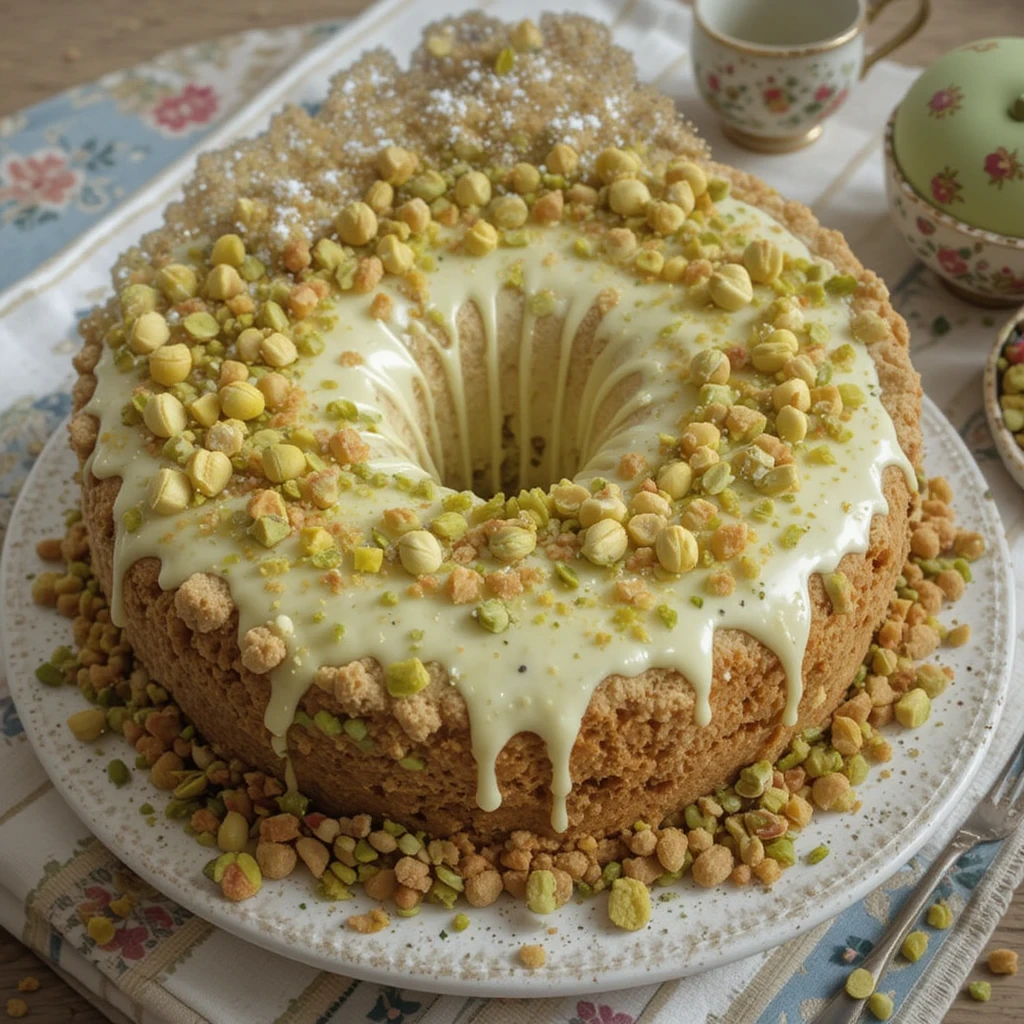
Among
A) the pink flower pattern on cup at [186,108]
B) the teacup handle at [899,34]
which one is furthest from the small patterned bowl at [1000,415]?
the pink flower pattern on cup at [186,108]

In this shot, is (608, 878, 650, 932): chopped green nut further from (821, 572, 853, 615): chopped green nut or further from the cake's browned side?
(821, 572, 853, 615): chopped green nut

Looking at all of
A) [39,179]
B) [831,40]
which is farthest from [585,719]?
[39,179]

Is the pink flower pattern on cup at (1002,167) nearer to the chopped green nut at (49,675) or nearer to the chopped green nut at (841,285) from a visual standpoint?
the chopped green nut at (841,285)

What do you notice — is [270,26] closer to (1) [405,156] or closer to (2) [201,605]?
(1) [405,156]

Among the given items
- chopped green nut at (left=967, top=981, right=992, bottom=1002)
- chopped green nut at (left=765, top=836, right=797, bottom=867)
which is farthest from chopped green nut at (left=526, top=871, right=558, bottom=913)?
chopped green nut at (left=967, top=981, right=992, bottom=1002)

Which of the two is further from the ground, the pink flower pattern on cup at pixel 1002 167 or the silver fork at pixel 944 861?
the pink flower pattern on cup at pixel 1002 167
